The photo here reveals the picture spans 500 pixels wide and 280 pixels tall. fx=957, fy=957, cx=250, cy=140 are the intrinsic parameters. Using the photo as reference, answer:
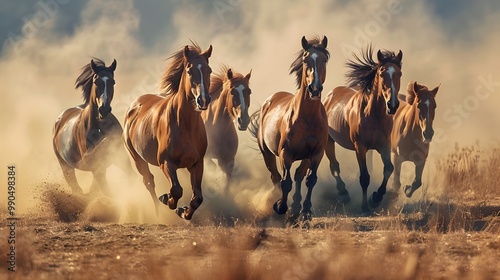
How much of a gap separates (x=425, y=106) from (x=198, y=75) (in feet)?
16.2

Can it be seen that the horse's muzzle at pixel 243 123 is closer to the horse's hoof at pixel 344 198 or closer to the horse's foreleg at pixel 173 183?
the horse's hoof at pixel 344 198

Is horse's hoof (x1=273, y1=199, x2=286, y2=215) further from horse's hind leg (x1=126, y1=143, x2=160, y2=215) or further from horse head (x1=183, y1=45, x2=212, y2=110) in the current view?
horse's hind leg (x1=126, y1=143, x2=160, y2=215)

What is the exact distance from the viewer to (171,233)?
10977 millimetres

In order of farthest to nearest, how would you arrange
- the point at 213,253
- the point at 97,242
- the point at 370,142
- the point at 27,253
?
1. the point at 370,142
2. the point at 97,242
3. the point at 27,253
4. the point at 213,253

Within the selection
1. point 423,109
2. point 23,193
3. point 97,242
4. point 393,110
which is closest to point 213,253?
point 97,242

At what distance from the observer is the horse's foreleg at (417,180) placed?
14852 millimetres

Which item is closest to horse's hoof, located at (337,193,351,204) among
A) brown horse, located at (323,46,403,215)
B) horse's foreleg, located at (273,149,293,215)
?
brown horse, located at (323,46,403,215)

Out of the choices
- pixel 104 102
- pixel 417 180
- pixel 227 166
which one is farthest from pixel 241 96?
→ pixel 417 180

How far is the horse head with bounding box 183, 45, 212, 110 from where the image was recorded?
10773mm

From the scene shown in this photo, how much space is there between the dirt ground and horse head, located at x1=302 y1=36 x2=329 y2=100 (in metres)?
1.68

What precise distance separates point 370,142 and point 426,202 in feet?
4.13

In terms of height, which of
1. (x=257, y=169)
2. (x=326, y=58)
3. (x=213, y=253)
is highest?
(x=326, y=58)

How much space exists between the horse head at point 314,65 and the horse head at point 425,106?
308 cm

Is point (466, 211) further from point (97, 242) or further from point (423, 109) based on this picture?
point (97, 242)
